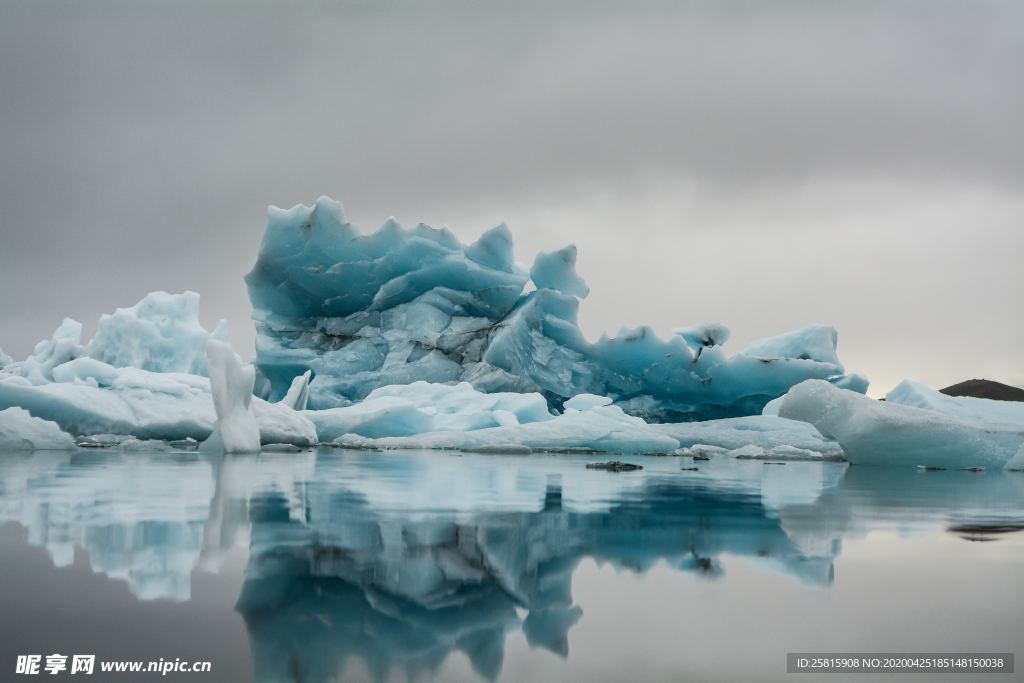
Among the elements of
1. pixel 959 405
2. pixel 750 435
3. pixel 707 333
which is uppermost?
pixel 707 333

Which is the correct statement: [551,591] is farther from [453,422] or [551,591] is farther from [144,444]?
[453,422]

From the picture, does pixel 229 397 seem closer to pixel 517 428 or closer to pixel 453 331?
pixel 517 428

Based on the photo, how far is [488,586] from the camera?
1996 mm

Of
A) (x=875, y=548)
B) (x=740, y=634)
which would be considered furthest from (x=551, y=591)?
(x=875, y=548)

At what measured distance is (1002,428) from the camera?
10.3 m

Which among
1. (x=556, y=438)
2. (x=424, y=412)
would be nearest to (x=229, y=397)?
(x=424, y=412)

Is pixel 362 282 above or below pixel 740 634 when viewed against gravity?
above

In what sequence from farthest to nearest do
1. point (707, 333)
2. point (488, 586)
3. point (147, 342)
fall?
point (147, 342), point (707, 333), point (488, 586)

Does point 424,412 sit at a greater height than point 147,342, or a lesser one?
lesser

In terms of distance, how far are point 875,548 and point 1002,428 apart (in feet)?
29.1

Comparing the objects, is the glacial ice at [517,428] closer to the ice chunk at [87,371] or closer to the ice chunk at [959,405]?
the ice chunk at [959,405]

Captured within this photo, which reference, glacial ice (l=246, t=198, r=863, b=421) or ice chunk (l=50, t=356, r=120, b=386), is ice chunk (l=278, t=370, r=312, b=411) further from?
ice chunk (l=50, t=356, r=120, b=386)

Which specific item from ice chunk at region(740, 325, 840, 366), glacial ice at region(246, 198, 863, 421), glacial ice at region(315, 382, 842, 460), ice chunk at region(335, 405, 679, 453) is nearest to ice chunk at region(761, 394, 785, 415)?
glacial ice at region(246, 198, 863, 421)

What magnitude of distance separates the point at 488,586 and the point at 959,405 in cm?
1603
